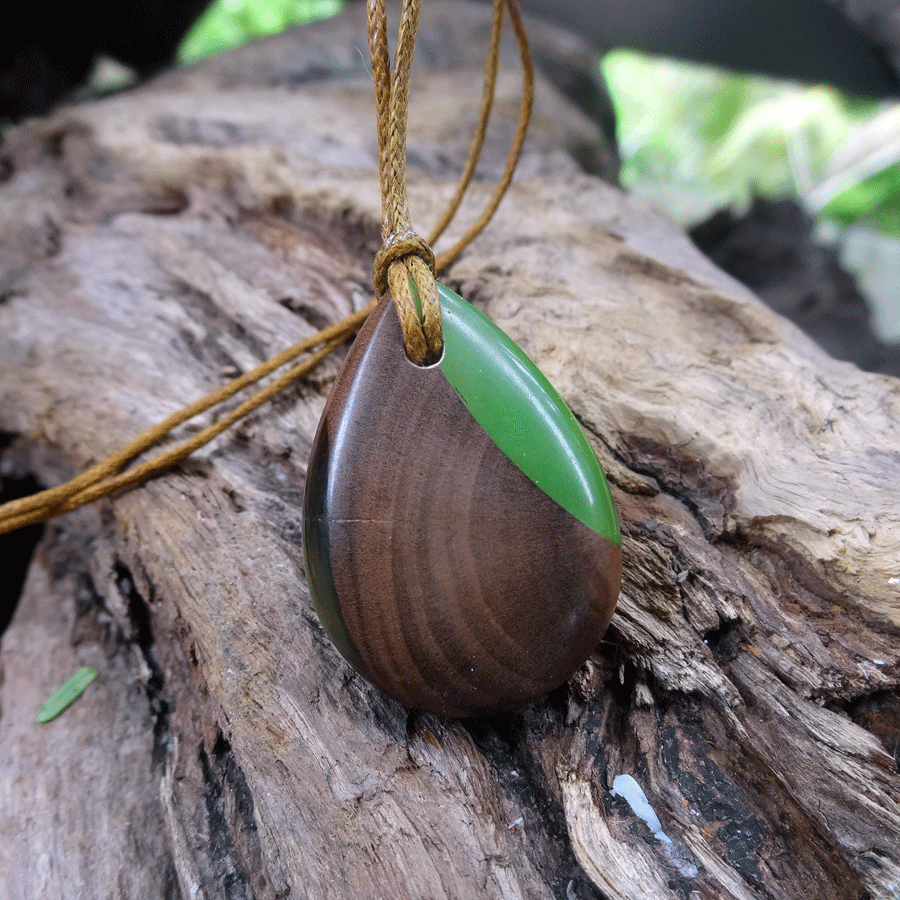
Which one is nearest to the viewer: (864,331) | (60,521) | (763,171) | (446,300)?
(446,300)

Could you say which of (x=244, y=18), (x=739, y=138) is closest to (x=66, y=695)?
(x=244, y=18)

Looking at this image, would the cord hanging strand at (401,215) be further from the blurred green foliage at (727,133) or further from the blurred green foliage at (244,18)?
the blurred green foliage at (244,18)

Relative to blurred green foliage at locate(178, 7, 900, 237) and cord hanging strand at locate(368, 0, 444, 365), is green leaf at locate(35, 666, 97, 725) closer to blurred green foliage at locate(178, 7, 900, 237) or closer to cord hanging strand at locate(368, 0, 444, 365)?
cord hanging strand at locate(368, 0, 444, 365)

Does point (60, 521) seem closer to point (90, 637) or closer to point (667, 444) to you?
point (90, 637)

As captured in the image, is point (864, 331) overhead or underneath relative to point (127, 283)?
overhead

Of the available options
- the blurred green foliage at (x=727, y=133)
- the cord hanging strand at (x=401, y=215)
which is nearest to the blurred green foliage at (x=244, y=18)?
the blurred green foliage at (x=727, y=133)

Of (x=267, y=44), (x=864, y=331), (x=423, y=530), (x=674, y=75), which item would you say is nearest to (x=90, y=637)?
(x=423, y=530)
